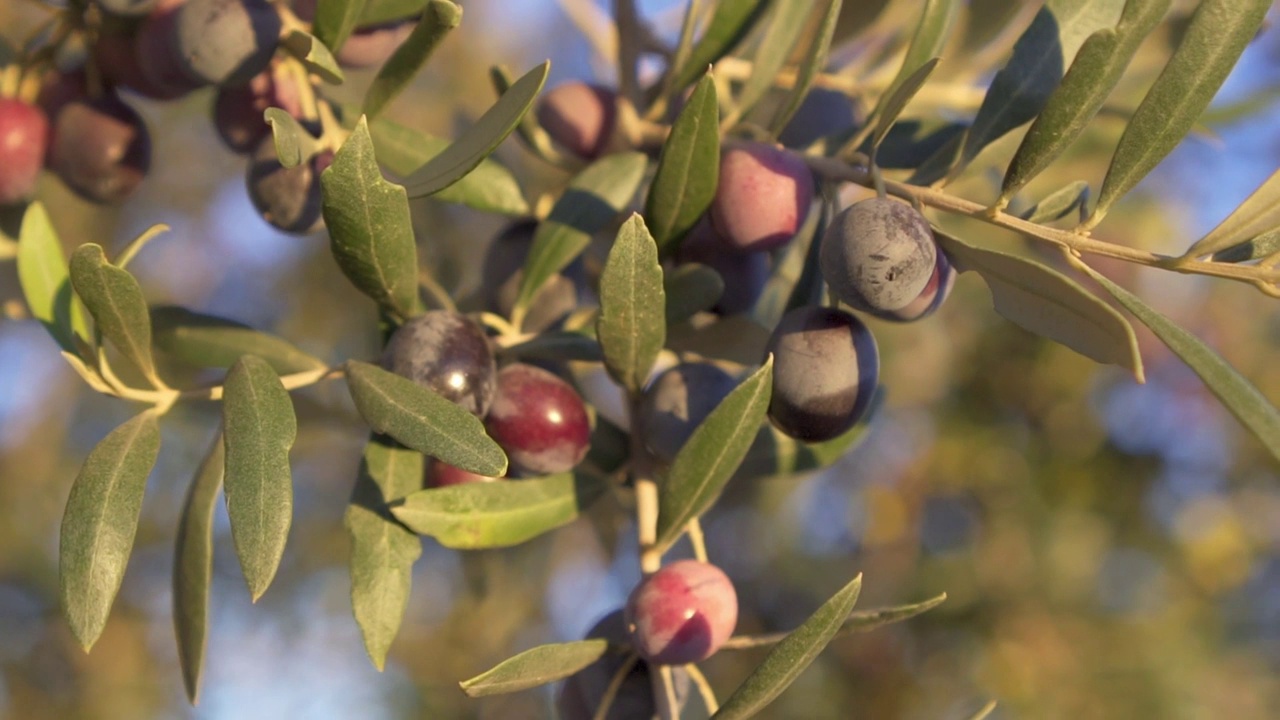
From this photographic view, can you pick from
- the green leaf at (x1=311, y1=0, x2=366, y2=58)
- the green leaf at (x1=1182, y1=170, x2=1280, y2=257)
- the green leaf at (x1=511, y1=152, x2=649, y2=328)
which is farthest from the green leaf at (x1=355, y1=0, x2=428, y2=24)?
the green leaf at (x1=1182, y1=170, x2=1280, y2=257)

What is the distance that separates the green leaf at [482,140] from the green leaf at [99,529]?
30cm

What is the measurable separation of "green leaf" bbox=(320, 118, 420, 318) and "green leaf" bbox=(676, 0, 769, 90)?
1.33 feet

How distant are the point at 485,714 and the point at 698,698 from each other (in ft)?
5.48

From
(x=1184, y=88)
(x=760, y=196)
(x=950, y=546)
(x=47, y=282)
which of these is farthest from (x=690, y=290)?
(x=950, y=546)

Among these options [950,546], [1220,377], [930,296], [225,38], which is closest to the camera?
[1220,377]

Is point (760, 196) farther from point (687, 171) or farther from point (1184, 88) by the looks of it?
point (1184, 88)

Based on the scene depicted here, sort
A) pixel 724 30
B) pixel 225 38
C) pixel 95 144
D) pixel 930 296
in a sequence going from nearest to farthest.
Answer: pixel 930 296
pixel 225 38
pixel 724 30
pixel 95 144

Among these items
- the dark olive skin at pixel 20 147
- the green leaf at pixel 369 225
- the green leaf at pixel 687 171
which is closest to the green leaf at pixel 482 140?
the green leaf at pixel 369 225

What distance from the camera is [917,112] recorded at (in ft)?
4.66

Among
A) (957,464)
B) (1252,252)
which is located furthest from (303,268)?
(1252,252)

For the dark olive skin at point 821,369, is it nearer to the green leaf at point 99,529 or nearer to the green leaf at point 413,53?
the green leaf at point 413,53

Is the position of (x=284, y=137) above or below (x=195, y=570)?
above

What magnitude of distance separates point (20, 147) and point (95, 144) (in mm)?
73

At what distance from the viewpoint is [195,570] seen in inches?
36.9
